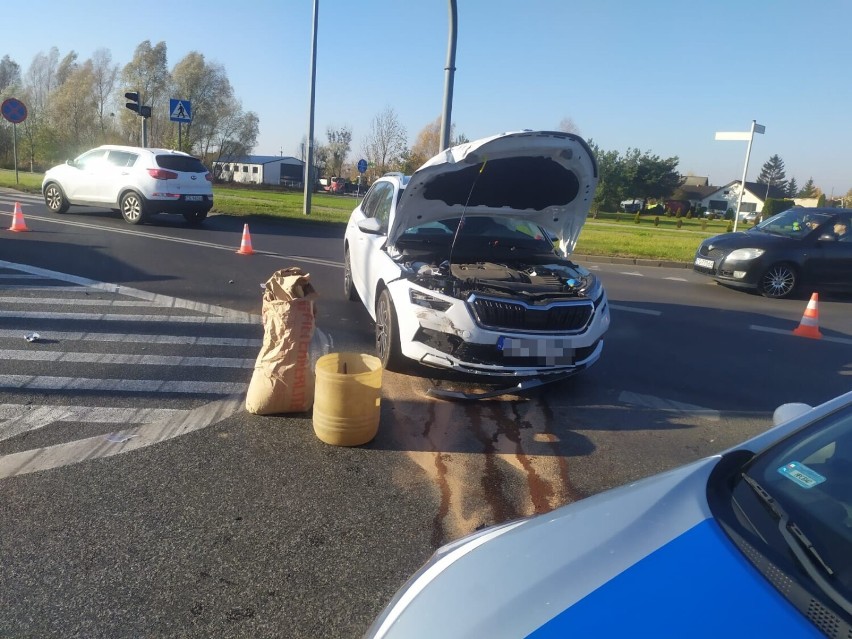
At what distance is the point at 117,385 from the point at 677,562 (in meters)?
4.70

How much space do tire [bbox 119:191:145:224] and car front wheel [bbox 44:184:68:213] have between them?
2.22m

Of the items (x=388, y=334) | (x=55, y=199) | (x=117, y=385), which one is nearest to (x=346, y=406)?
(x=388, y=334)

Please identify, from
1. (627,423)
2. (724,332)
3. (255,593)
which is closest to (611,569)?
(255,593)

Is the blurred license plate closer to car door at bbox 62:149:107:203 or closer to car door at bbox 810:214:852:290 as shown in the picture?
car door at bbox 810:214:852:290

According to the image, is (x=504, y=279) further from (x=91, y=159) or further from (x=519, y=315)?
(x=91, y=159)

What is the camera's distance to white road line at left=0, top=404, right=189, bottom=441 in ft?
14.2

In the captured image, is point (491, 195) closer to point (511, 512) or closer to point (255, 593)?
point (511, 512)

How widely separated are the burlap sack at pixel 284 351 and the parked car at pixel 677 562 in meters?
2.77

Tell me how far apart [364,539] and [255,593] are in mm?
629

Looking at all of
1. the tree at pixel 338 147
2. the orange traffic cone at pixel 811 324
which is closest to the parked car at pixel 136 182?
the orange traffic cone at pixel 811 324

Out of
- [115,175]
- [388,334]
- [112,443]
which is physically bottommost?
[112,443]

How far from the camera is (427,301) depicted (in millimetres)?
5141

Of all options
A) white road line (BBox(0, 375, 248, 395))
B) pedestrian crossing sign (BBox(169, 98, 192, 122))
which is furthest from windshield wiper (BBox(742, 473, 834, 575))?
pedestrian crossing sign (BBox(169, 98, 192, 122))

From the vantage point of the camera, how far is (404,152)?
4734cm
